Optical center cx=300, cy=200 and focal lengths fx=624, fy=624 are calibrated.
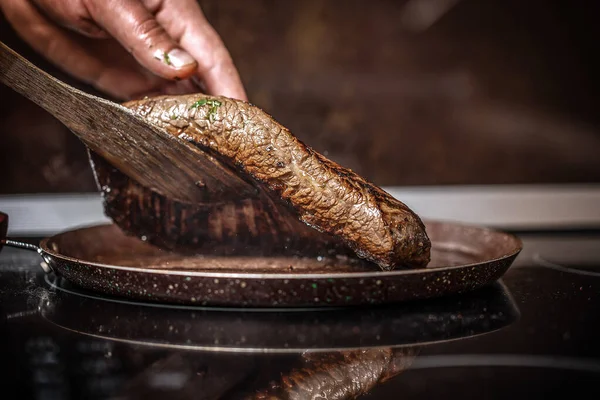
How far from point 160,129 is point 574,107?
1.75 metres

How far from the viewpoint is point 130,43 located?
128 cm

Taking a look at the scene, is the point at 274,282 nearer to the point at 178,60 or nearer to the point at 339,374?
the point at 339,374

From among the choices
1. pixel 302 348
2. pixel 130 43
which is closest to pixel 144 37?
pixel 130 43

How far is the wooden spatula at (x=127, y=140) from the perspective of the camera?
92 cm

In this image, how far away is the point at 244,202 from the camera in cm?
113

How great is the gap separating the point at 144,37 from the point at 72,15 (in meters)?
0.23

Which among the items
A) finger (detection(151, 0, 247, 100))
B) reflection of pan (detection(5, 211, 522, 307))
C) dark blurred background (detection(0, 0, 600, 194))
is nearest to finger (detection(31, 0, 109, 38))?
finger (detection(151, 0, 247, 100))

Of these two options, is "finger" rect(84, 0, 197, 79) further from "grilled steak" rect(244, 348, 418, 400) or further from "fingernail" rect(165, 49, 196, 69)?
"grilled steak" rect(244, 348, 418, 400)

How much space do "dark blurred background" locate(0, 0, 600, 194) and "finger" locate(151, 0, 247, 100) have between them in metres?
0.64

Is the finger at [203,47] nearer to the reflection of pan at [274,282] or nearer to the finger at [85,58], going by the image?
the finger at [85,58]

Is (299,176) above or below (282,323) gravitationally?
above

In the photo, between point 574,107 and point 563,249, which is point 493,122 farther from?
point 563,249

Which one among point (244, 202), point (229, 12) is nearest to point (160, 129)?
point (244, 202)

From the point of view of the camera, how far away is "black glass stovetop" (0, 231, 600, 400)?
24.5 inches
